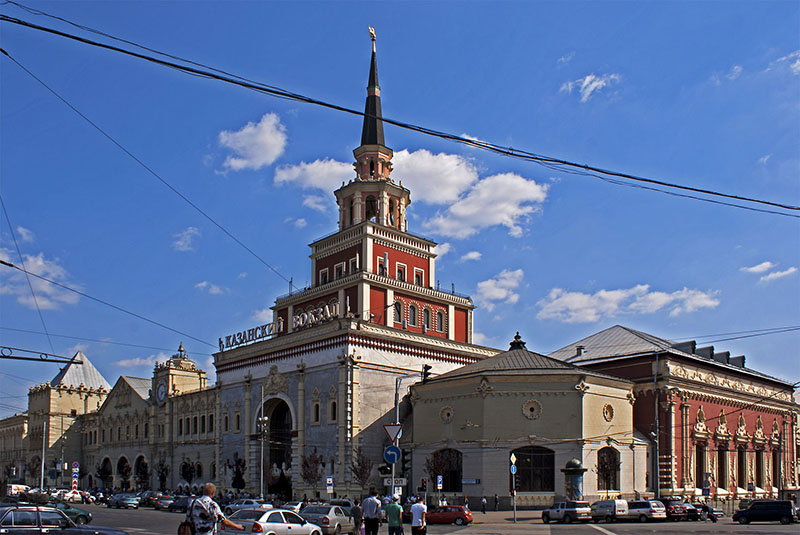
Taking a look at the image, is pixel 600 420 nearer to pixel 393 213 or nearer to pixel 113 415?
pixel 393 213

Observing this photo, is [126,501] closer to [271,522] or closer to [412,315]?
[412,315]

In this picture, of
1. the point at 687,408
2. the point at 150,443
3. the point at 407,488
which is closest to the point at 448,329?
the point at 407,488

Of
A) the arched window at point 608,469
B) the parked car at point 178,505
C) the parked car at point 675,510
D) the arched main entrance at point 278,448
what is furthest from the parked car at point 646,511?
the parked car at point 178,505

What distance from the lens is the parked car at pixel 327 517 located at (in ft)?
108

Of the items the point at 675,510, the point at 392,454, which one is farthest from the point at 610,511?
the point at 392,454

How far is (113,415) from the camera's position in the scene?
9894 cm

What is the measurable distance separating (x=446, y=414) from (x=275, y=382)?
1585 cm

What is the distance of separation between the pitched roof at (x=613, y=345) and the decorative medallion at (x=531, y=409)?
13.3 metres

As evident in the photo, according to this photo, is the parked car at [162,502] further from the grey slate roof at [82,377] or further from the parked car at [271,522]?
the grey slate roof at [82,377]

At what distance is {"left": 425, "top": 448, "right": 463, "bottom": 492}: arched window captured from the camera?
52875mm

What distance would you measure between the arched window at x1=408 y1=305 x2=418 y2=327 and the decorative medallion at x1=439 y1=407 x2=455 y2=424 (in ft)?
36.6

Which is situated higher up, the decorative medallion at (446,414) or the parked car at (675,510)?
the decorative medallion at (446,414)

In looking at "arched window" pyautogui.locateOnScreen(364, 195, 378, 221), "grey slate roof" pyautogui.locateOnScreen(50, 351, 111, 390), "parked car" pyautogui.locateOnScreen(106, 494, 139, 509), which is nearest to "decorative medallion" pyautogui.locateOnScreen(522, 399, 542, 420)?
"arched window" pyautogui.locateOnScreen(364, 195, 378, 221)

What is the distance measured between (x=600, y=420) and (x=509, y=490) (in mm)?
7862
